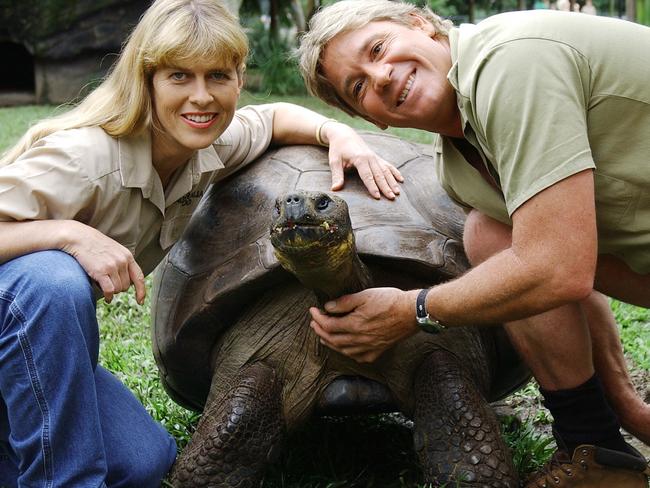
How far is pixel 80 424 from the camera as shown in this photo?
2.40m

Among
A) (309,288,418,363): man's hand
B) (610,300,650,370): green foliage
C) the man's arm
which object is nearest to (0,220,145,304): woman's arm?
(309,288,418,363): man's hand

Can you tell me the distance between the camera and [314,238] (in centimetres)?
229

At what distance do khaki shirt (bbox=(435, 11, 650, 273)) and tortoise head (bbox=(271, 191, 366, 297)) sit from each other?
41 centimetres

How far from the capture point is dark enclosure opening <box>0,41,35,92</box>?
15438mm

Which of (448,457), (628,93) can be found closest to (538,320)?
(448,457)

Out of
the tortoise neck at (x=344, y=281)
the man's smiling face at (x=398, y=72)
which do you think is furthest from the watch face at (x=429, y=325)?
the man's smiling face at (x=398, y=72)

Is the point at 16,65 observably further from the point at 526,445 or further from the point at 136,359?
the point at 526,445

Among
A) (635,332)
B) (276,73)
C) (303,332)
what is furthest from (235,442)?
(276,73)

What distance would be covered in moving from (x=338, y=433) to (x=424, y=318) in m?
1.01

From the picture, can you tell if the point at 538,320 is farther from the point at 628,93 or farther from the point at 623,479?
the point at 628,93

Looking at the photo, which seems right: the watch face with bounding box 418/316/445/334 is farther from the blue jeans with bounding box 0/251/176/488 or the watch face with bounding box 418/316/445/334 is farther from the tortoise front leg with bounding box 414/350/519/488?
the blue jeans with bounding box 0/251/176/488

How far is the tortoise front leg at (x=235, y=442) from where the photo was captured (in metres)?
2.64

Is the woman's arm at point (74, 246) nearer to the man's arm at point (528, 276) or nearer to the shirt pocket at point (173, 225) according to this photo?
the shirt pocket at point (173, 225)

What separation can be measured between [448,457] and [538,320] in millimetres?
465
